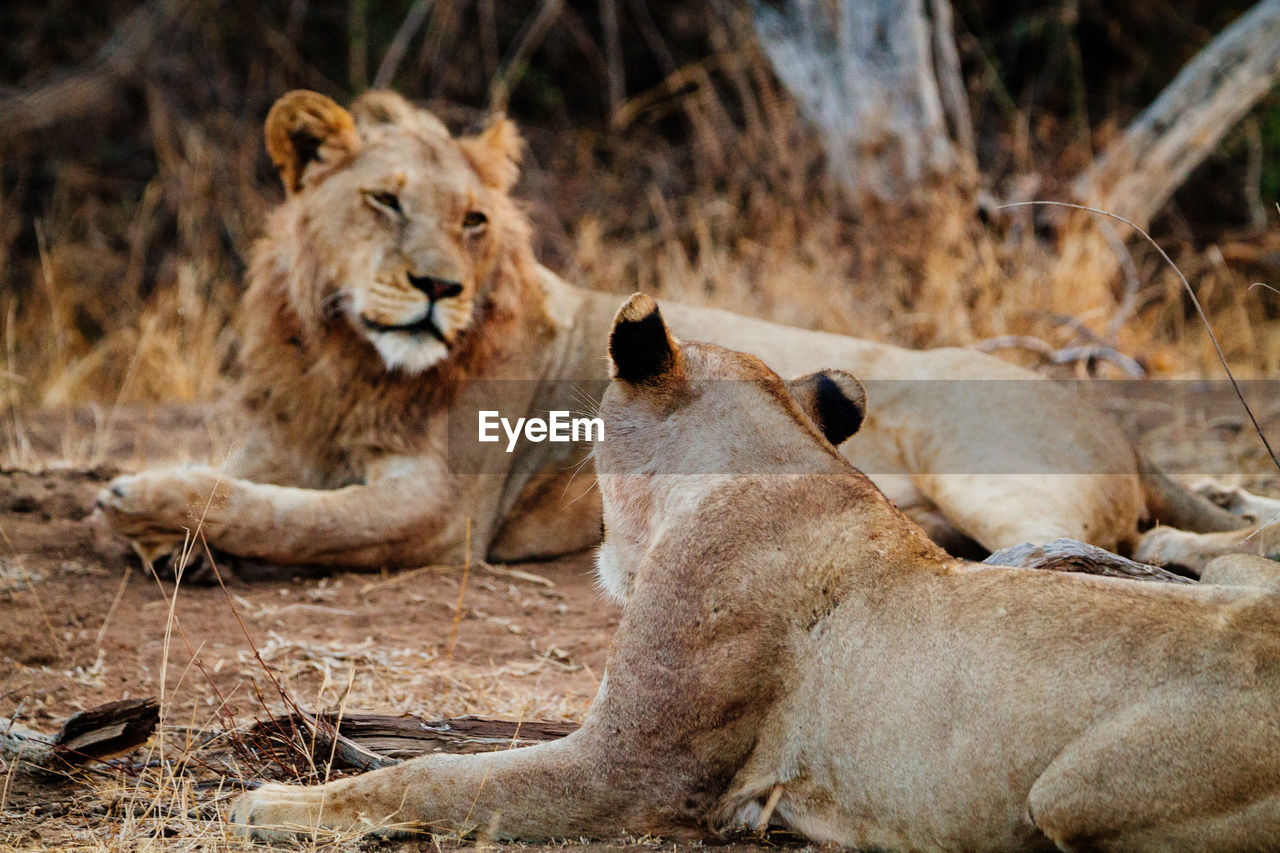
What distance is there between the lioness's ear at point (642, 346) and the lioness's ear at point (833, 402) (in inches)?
12.3

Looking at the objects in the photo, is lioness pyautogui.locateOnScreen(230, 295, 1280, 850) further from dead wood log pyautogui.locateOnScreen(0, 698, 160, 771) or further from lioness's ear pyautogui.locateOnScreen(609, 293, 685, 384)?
dead wood log pyautogui.locateOnScreen(0, 698, 160, 771)

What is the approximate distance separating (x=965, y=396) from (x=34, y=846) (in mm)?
3254

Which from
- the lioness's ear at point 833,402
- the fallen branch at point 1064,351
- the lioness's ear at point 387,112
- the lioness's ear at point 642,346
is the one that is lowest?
the fallen branch at point 1064,351

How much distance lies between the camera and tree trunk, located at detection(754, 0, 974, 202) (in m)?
8.13

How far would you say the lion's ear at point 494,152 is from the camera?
519 centimetres

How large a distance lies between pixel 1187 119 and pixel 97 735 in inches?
301

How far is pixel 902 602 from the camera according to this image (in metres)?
2.38

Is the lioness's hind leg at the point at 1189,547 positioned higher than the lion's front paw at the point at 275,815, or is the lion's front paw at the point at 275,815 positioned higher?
the lion's front paw at the point at 275,815

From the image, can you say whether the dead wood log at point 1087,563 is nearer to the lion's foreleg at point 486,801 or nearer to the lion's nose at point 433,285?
the lion's foreleg at point 486,801

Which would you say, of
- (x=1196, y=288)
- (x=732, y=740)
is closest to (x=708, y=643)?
(x=732, y=740)

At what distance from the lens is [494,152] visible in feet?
17.2

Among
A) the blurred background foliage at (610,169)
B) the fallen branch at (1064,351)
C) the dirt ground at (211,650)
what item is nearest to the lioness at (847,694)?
the dirt ground at (211,650)

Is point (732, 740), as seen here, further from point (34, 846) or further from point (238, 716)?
point (238, 716)

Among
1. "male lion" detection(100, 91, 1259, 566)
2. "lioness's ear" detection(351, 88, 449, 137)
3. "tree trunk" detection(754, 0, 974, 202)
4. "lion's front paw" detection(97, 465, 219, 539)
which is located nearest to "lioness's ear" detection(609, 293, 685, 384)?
"male lion" detection(100, 91, 1259, 566)
